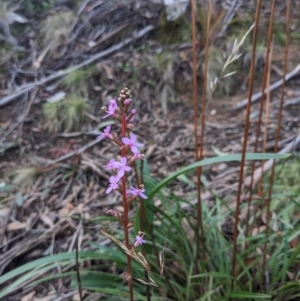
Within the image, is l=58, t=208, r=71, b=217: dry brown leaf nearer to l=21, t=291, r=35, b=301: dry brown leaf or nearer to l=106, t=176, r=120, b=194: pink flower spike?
l=21, t=291, r=35, b=301: dry brown leaf

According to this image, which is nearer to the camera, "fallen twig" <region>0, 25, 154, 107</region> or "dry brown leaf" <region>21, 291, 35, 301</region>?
"dry brown leaf" <region>21, 291, 35, 301</region>

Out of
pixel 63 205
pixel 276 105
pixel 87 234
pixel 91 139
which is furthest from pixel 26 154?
pixel 276 105

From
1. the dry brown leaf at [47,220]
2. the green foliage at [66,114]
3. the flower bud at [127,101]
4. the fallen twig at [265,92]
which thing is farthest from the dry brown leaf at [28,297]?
the fallen twig at [265,92]

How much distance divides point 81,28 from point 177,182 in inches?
83.3

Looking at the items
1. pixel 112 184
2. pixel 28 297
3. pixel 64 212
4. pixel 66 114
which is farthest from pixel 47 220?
pixel 112 184

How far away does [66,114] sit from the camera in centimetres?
310

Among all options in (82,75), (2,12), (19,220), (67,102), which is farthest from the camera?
(2,12)

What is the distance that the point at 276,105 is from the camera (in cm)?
308

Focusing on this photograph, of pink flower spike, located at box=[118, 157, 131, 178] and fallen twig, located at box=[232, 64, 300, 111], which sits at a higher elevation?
fallen twig, located at box=[232, 64, 300, 111]

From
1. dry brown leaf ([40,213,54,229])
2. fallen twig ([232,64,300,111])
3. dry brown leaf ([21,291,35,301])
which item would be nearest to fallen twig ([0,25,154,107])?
fallen twig ([232,64,300,111])

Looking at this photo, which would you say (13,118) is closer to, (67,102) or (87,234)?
(67,102)

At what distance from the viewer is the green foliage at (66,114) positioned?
3.09 metres

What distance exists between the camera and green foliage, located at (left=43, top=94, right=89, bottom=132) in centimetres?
309

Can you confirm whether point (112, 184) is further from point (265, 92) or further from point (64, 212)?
point (265, 92)
